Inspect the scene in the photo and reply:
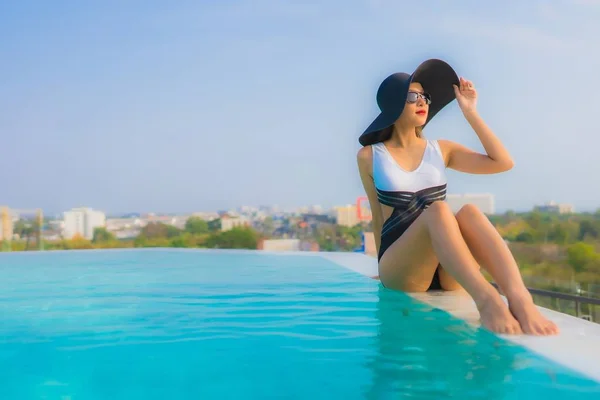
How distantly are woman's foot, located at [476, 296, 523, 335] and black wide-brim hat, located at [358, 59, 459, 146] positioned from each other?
4.51ft

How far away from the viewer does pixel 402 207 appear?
352 cm

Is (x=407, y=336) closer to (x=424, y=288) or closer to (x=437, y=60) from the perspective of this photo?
(x=424, y=288)

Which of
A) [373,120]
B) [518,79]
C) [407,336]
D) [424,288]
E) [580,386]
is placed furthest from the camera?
[518,79]

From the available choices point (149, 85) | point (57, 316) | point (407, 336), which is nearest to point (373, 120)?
point (407, 336)

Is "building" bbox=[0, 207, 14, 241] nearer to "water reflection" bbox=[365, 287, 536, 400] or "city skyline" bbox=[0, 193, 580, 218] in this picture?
"city skyline" bbox=[0, 193, 580, 218]

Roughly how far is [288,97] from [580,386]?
99.2 feet

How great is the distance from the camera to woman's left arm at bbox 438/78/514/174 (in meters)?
3.38

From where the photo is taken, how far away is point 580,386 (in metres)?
1.75

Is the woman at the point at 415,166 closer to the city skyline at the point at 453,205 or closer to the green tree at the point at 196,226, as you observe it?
the city skyline at the point at 453,205

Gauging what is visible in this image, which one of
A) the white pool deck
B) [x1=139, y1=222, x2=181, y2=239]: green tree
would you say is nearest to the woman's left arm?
the white pool deck

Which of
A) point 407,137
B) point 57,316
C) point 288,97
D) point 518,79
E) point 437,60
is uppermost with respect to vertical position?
point 518,79

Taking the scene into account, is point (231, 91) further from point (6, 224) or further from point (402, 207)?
point (402, 207)

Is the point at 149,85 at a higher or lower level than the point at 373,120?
higher

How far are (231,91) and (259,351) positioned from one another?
3334cm
